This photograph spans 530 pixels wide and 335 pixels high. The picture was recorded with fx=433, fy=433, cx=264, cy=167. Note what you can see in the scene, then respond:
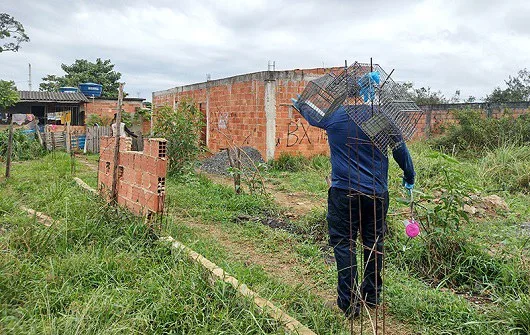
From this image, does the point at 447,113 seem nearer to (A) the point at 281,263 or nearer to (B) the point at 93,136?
(A) the point at 281,263

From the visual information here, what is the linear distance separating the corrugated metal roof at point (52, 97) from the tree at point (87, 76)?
367 inches

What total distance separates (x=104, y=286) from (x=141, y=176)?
5.78 ft

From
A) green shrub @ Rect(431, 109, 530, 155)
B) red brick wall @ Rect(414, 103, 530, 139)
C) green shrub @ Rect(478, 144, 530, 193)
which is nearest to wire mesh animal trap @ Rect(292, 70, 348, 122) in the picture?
green shrub @ Rect(478, 144, 530, 193)

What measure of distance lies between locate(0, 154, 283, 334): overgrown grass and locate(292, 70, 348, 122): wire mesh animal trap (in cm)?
145

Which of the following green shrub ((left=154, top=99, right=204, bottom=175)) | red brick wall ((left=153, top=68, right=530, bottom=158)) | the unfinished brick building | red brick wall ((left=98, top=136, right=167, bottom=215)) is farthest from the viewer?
red brick wall ((left=153, top=68, right=530, bottom=158))

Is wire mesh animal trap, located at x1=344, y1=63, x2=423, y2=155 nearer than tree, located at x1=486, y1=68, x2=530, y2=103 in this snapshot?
Yes

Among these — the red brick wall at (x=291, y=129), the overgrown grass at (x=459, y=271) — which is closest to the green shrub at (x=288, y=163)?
the red brick wall at (x=291, y=129)

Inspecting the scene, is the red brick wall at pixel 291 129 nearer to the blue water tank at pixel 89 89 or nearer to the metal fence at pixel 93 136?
the metal fence at pixel 93 136

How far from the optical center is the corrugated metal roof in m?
19.6

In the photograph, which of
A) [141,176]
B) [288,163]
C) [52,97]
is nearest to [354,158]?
[141,176]

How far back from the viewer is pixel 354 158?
311 centimetres

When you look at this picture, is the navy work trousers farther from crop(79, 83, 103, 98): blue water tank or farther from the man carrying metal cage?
crop(79, 83, 103, 98): blue water tank

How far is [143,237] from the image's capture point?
163 inches

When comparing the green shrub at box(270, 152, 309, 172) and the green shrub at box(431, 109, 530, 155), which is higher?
the green shrub at box(431, 109, 530, 155)
